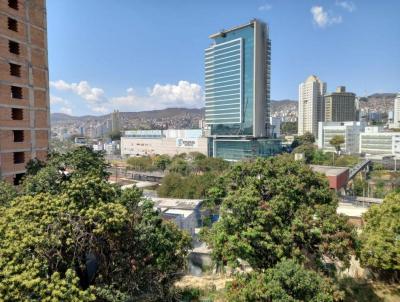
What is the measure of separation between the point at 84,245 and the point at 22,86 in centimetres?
1927

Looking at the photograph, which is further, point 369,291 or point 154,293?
point 369,291

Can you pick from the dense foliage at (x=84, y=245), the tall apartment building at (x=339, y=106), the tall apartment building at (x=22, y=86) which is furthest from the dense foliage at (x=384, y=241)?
the tall apartment building at (x=339, y=106)

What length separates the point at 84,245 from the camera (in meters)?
11.2

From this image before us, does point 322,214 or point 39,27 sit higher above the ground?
point 39,27

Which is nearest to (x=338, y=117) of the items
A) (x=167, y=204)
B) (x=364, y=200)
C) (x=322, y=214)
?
(x=364, y=200)

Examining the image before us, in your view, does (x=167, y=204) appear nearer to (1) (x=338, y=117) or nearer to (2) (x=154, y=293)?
(2) (x=154, y=293)

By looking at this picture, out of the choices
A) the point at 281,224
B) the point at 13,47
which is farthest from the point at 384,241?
the point at 13,47

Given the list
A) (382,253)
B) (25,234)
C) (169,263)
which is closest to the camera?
(25,234)

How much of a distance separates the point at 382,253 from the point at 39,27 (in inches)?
1224

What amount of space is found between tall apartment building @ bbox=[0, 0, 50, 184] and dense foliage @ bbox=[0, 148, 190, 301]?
33.2 feet

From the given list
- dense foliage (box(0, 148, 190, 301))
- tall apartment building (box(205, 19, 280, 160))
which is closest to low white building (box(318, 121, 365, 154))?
tall apartment building (box(205, 19, 280, 160))

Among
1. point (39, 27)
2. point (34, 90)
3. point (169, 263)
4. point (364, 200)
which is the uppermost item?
point (39, 27)

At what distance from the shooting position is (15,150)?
24250 millimetres

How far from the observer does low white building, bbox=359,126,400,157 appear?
8625 cm
